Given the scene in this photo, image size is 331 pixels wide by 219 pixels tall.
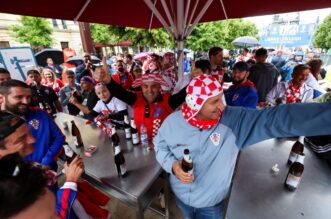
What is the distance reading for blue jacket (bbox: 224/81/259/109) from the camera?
254 cm

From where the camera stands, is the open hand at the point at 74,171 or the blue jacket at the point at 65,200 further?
the open hand at the point at 74,171

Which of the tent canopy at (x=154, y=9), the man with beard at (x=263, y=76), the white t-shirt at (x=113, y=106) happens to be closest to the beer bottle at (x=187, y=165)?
the white t-shirt at (x=113, y=106)

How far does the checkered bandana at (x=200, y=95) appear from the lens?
4.21 feet

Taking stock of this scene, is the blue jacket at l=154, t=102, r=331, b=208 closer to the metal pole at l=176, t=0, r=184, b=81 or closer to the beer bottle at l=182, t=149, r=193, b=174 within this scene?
the beer bottle at l=182, t=149, r=193, b=174

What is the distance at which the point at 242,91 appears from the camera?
266cm

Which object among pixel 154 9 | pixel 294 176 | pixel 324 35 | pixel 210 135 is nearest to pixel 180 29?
A: pixel 154 9

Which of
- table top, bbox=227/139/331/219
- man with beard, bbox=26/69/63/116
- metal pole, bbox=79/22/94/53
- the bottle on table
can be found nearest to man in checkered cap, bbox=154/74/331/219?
table top, bbox=227/139/331/219

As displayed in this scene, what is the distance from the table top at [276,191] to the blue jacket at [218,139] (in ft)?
0.63

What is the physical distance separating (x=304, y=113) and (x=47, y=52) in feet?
42.4

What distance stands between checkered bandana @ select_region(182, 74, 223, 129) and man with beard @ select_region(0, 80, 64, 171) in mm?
1737

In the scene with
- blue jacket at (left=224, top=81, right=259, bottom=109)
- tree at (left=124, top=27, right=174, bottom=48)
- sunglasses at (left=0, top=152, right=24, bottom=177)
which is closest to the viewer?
sunglasses at (left=0, top=152, right=24, bottom=177)

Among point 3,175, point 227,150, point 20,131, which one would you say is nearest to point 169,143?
point 227,150

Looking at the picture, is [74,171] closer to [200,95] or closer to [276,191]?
[200,95]

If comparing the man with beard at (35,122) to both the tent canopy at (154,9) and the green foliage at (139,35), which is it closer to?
the tent canopy at (154,9)
